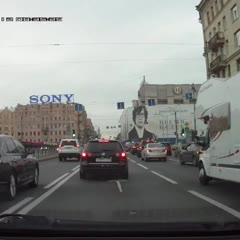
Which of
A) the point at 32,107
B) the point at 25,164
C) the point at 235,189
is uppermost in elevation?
the point at 32,107

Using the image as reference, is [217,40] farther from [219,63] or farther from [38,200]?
[38,200]

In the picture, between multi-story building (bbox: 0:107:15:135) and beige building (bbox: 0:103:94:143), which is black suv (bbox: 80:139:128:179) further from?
multi-story building (bbox: 0:107:15:135)

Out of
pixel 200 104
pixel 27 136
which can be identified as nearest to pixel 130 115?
pixel 27 136

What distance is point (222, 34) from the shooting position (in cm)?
5547

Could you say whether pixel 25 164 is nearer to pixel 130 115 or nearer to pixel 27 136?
pixel 27 136

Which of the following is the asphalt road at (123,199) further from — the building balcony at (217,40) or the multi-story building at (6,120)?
the multi-story building at (6,120)

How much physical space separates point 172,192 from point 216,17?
154 ft

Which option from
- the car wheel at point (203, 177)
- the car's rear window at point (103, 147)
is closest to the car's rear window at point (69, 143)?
the car's rear window at point (103, 147)

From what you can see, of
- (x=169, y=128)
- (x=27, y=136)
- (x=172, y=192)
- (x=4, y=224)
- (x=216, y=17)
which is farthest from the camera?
(x=169, y=128)

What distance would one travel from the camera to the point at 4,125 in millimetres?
91438

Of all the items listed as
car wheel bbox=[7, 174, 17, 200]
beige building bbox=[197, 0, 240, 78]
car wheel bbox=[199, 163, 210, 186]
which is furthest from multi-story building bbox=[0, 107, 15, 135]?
car wheel bbox=[7, 174, 17, 200]

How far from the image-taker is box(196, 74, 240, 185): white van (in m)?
12.1

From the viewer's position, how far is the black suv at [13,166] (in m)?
11.9

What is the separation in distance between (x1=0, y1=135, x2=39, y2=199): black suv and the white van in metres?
5.48
